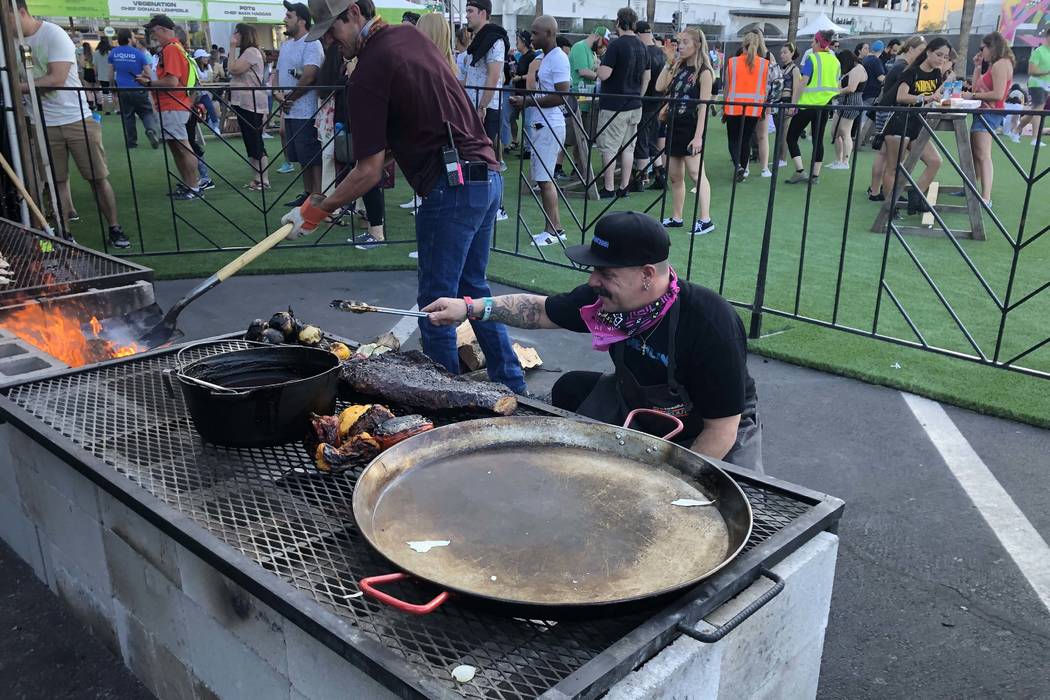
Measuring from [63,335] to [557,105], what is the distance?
543cm

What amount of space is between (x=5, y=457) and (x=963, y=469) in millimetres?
4101

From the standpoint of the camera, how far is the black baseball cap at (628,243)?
2.57 m

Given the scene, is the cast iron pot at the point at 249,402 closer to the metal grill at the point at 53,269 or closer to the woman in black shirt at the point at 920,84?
the metal grill at the point at 53,269

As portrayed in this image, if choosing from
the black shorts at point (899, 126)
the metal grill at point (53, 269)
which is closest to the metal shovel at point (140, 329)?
the metal grill at point (53, 269)

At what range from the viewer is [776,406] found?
465cm

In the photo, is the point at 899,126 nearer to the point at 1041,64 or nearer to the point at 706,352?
the point at 1041,64

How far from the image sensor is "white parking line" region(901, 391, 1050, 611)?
3133 mm

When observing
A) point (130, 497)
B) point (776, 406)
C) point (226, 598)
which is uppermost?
point (130, 497)

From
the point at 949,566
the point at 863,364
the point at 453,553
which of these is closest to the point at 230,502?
the point at 453,553

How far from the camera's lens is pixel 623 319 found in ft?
9.25

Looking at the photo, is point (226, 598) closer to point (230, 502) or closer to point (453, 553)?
point (230, 502)

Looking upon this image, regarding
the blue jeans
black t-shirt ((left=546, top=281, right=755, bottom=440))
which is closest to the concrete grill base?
black t-shirt ((left=546, top=281, right=755, bottom=440))

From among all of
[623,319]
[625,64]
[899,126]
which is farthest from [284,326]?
[899,126]

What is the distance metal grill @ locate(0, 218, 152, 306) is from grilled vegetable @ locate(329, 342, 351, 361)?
146cm
